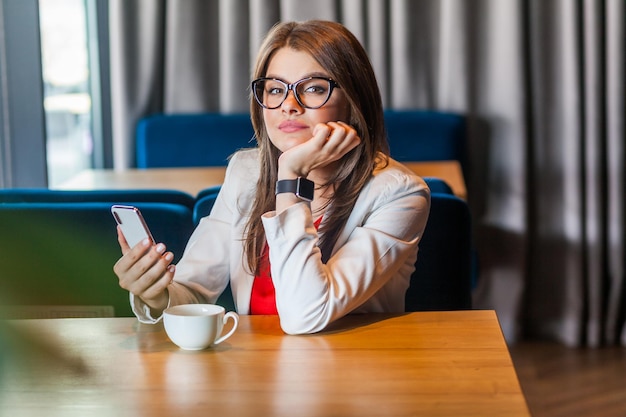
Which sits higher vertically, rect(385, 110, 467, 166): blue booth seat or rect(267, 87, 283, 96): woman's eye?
rect(267, 87, 283, 96): woman's eye

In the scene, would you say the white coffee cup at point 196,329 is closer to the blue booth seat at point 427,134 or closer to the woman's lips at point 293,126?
the woman's lips at point 293,126

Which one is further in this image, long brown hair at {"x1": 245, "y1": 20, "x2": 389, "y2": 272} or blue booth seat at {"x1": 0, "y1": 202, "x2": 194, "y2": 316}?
blue booth seat at {"x1": 0, "y1": 202, "x2": 194, "y2": 316}

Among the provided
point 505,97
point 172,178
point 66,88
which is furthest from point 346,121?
point 66,88

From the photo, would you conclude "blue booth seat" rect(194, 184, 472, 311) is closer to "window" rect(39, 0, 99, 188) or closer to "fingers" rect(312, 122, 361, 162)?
"fingers" rect(312, 122, 361, 162)

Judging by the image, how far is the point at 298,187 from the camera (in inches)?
65.4

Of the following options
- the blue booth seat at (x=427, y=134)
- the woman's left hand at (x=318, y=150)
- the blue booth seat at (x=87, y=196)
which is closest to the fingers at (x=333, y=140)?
the woman's left hand at (x=318, y=150)

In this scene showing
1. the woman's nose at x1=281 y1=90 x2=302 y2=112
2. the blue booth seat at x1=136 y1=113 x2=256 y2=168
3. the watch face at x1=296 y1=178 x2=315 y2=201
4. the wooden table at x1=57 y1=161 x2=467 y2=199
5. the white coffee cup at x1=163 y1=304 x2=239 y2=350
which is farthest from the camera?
the blue booth seat at x1=136 y1=113 x2=256 y2=168

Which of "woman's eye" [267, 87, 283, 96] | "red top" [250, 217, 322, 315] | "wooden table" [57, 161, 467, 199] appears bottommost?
"red top" [250, 217, 322, 315]

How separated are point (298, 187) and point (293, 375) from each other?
469 mm

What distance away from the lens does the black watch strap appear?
65.4 inches

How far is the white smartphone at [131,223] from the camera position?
4.92ft

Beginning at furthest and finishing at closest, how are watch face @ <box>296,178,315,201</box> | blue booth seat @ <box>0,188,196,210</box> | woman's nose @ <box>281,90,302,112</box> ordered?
blue booth seat @ <box>0,188,196,210</box>, woman's nose @ <box>281,90,302,112</box>, watch face @ <box>296,178,315,201</box>

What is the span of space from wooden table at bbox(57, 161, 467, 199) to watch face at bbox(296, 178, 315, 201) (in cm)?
148

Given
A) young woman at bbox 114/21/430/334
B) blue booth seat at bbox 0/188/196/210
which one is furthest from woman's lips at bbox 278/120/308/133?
blue booth seat at bbox 0/188/196/210
